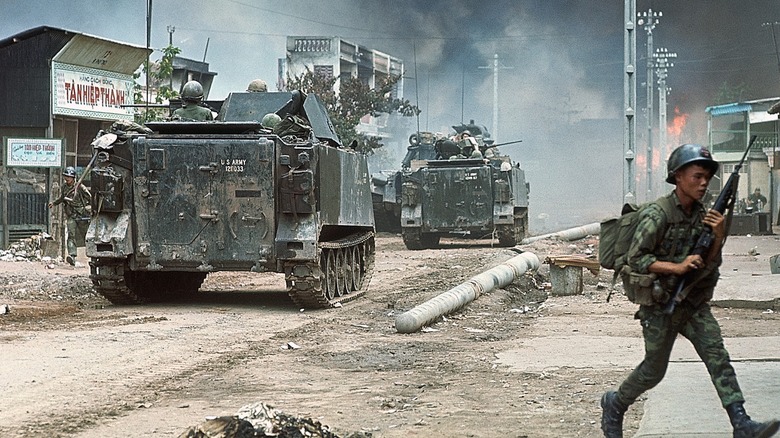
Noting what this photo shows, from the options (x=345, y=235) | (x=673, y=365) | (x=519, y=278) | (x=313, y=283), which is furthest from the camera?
(x=519, y=278)

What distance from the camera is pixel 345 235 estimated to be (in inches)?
611

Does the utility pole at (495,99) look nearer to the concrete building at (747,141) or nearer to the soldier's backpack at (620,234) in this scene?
the concrete building at (747,141)

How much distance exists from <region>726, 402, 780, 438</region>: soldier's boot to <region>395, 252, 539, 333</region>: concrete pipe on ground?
580 cm

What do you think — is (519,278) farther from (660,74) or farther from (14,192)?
(660,74)

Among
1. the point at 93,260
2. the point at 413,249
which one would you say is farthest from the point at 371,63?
the point at 93,260

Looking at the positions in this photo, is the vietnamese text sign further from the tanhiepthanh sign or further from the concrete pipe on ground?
the concrete pipe on ground

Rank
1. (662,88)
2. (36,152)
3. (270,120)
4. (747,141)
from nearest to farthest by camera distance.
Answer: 1. (270,120)
2. (36,152)
3. (747,141)
4. (662,88)

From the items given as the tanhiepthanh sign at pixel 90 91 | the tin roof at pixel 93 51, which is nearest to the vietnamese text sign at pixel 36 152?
the tanhiepthanh sign at pixel 90 91

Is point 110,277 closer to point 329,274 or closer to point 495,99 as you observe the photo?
point 329,274

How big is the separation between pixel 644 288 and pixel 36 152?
16043mm

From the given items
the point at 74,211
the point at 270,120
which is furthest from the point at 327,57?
the point at 270,120

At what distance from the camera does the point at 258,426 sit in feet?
18.2

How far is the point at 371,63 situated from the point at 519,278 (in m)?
45.1

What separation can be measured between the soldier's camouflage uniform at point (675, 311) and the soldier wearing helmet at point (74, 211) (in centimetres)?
1313
